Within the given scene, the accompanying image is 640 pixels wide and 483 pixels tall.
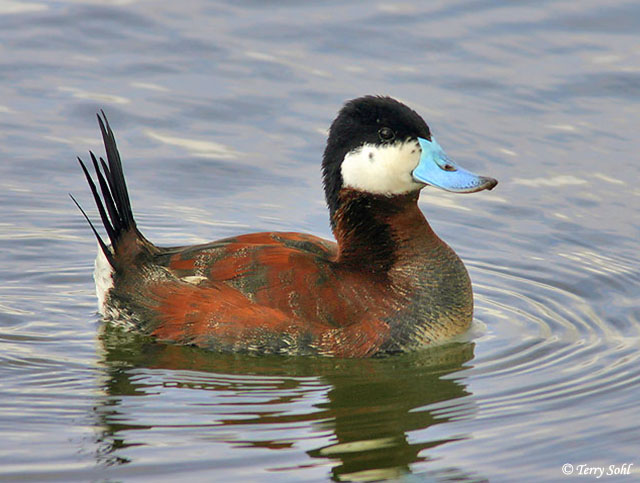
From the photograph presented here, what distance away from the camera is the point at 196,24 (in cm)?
1149

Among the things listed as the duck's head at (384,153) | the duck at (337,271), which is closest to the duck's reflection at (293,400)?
the duck at (337,271)

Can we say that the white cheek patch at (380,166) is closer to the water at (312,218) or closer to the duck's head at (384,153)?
the duck's head at (384,153)

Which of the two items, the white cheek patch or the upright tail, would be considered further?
the upright tail

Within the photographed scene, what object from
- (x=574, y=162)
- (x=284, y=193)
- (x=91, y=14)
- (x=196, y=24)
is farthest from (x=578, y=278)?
(x=91, y=14)

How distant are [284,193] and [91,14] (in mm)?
3686

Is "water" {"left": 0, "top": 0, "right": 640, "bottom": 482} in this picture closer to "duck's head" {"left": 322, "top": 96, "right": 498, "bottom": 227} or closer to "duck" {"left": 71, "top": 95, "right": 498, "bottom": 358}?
"duck" {"left": 71, "top": 95, "right": 498, "bottom": 358}

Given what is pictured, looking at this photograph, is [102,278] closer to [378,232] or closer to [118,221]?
[118,221]

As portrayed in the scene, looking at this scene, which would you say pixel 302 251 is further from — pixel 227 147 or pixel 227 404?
pixel 227 147

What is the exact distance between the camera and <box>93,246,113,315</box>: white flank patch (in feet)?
23.1

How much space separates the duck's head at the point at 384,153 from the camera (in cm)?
676

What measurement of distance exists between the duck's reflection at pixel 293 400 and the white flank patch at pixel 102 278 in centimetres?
19

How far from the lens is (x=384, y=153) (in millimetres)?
6754

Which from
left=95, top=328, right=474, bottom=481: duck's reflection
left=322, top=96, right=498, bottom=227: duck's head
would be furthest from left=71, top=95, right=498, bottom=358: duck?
left=95, top=328, right=474, bottom=481: duck's reflection

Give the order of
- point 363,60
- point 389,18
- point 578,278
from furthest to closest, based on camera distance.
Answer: point 389,18, point 363,60, point 578,278
